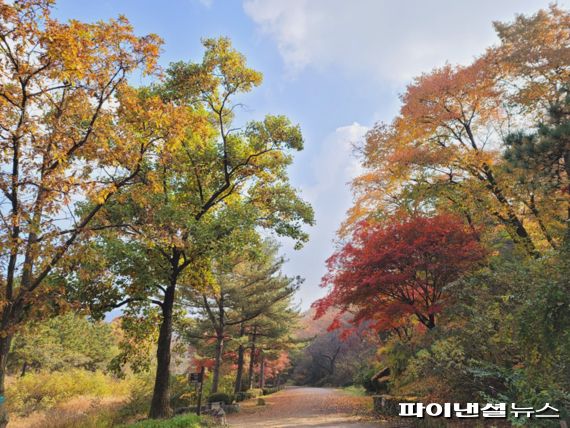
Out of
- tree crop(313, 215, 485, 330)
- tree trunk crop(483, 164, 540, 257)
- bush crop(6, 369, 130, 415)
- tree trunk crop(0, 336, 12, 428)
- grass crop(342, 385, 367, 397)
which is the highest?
tree trunk crop(483, 164, 540, 257)

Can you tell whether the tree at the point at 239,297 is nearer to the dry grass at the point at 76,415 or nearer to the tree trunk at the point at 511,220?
the dry grass at the point at 76,415

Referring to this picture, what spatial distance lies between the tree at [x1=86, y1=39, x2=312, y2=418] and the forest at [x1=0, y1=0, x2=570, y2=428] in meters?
0.06

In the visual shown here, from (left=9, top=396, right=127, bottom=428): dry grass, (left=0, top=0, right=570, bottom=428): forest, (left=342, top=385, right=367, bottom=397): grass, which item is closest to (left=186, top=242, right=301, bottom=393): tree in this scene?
(left=0, top=0, right=570, bottom=428): forest

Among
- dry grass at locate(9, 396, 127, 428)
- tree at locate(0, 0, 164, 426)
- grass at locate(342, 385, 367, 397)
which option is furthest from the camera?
grass at locate(342, 385, 367, 397)

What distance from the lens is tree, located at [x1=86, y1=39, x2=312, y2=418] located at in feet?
28.8

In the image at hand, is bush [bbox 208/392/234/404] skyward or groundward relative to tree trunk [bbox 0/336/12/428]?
groundward

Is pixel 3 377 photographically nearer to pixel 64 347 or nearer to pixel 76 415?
pixel 76 415

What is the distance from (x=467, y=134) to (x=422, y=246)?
4.35 metres

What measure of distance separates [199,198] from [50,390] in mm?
14741

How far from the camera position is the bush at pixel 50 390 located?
16328 mm

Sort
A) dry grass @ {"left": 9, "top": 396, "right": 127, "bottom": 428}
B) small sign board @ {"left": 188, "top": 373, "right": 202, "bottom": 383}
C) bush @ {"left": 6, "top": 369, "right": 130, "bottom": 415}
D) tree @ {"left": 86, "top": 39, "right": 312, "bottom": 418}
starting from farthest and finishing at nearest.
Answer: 1. bush @ {"left": 6, "top": 369, "right": 130, "bottom": 415}
2. dry grass @ {"left": 9, "top": 396, "right": 127, "bottom": 428}
3. small sign board @ {"left": 188, "top": 373, "right": 202, "bottom": 383}
4. tree @ {"left": 86, "top": 39, "right": 312, "bottom": 418}

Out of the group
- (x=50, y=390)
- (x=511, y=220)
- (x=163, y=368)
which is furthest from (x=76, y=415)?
(x=511, y=220)

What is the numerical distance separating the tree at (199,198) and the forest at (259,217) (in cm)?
6

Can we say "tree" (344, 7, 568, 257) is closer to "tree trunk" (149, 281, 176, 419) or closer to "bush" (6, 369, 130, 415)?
"tree trunk" (149, 281, 176, 419)
